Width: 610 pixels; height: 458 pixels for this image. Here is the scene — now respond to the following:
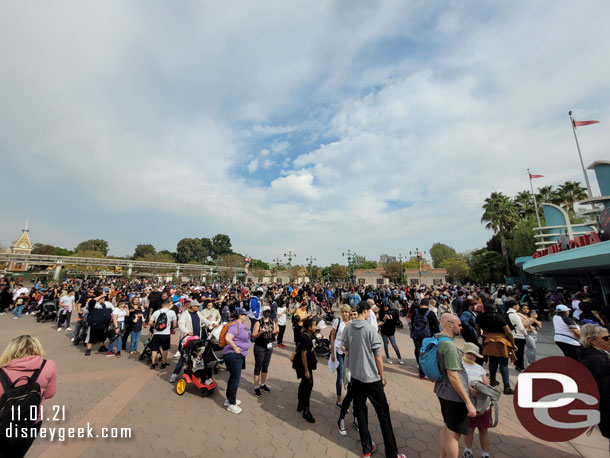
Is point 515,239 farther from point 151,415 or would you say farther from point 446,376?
point 151,415

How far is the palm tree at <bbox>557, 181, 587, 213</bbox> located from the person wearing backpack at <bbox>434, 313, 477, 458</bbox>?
4053cm

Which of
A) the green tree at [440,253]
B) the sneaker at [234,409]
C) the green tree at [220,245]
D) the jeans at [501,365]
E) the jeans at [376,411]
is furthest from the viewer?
the green tree at [220,245]

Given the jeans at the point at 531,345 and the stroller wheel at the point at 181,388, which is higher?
the jeans at the point at 531,345

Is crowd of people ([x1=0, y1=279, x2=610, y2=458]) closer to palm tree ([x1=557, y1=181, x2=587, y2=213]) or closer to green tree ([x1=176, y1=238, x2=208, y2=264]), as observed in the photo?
palm tree ([x1=557, y1=181, x2=587, y2=213])

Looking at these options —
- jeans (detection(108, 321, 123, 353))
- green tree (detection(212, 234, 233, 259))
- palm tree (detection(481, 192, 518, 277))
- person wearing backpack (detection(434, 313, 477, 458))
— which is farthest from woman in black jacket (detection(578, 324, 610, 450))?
green tree (detection(212, 234, 233, 259))

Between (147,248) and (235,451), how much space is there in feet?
306

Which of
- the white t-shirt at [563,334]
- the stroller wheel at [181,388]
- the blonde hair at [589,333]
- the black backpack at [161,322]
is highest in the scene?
the blonde hair at [589,333]

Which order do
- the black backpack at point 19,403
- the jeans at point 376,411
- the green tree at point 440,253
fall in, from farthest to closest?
the green tree at point 440,253 → the jeans at point 376,411 → the black backpack at point 19,403

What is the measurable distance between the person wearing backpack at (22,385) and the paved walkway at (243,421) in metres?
1.36

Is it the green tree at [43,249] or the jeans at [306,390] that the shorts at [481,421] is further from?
the green tree at [43,249]

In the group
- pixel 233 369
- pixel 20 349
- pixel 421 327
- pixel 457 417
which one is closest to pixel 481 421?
pixel 457 417

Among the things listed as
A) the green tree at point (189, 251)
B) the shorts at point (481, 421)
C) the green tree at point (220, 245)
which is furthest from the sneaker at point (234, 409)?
the green tree at point (220, 245)

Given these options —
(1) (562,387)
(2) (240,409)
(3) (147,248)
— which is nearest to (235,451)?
(2) (240,409)

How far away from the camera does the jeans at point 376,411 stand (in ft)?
10.2
